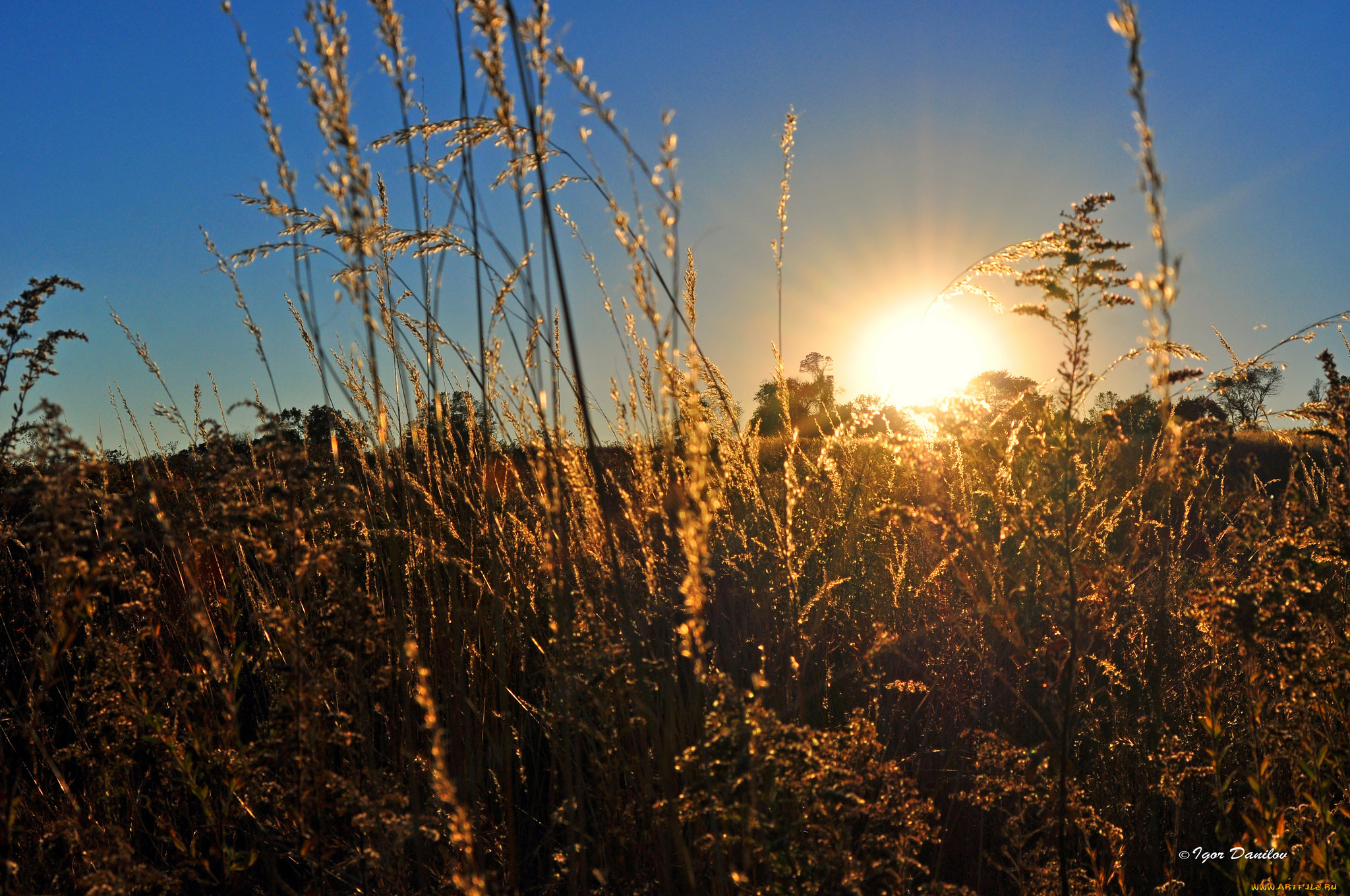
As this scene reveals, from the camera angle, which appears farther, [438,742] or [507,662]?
[507,662]

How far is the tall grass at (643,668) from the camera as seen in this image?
46.7 inches

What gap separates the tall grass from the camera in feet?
3.89

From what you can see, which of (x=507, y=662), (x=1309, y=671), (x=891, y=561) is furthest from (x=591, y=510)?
(x=1309, y=671)

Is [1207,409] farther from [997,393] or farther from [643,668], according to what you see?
[643,668]

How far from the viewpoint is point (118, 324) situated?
9.68 feet

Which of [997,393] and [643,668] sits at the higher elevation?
[997,393]

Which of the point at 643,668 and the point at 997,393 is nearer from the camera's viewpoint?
the point at 643,668

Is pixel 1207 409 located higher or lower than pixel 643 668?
higher

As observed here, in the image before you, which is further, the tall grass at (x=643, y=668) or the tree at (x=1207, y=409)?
the tree at (x=1207, y=409)

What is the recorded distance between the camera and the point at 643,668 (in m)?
1.65

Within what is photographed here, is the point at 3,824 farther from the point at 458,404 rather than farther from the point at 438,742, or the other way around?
the point at 458,404

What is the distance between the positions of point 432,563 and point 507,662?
0.41 metres

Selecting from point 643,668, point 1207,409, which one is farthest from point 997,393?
point 643,668

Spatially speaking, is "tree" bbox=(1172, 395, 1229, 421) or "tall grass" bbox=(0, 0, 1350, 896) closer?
"tall grass" bbox=(0, 0, 1350, 896)
